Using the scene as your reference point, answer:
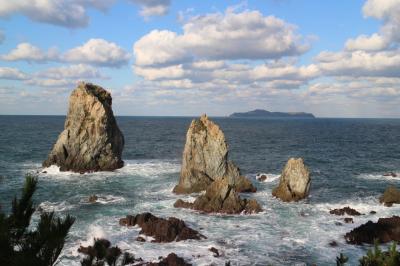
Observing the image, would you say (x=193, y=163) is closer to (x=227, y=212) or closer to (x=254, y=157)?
(x=227, y=212)

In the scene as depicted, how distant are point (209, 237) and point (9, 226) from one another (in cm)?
2404

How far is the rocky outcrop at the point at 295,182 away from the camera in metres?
49.2

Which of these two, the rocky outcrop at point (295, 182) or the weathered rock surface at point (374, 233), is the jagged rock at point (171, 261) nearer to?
the weathered rock surface at point (374, 233)

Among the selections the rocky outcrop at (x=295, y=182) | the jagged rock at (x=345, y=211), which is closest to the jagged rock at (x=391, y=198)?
the jagged rock at (x=345, y=211)

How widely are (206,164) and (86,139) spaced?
2346cm

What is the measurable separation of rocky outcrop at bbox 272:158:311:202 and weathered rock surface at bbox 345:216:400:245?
12392mm

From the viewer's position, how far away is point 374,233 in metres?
35.8

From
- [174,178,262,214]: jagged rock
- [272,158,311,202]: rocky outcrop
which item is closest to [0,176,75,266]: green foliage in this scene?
[174,178,262,214]: jagged rock

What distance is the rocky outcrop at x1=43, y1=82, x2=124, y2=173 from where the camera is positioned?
219 ft

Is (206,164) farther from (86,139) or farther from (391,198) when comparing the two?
(86,139)

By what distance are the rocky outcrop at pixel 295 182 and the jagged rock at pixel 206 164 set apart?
16.8ft

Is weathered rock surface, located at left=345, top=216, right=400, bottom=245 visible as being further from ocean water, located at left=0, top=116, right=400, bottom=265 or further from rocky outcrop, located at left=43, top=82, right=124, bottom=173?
rocky outcrop, located at left=43, top=82, right=124, bottom=173

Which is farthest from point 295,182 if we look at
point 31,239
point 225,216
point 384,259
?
point 31,239

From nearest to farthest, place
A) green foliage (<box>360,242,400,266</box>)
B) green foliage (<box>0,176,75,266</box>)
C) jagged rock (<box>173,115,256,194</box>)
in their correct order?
green foliage (<box>0,176,75,266</box>) < green foliage (<box>360,242,400,266</box>) < jagged rock (<box>173,115,256,194</box>)
